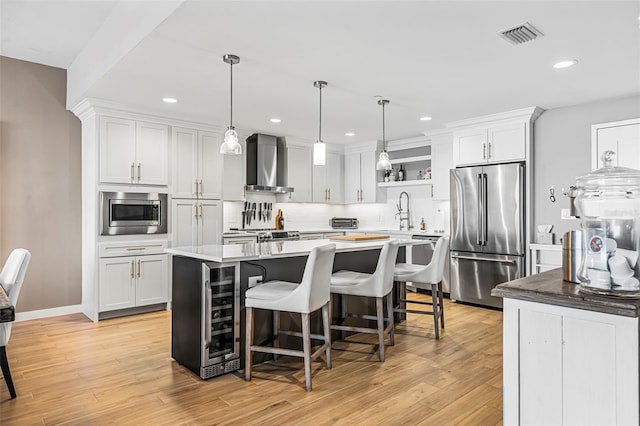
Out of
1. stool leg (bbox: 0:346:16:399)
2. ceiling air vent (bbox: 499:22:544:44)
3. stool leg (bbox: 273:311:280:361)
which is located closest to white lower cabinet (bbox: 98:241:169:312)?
stool leg (bbox: 0:346:16:399)

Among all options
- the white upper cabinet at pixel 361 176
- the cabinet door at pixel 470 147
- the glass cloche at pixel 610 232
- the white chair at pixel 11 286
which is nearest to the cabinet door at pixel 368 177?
the white upper cabinet at pixel 361 176

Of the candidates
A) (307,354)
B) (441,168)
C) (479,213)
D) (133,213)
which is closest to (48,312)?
(133,213)

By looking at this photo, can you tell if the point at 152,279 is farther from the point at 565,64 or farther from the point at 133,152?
the point at 565,64

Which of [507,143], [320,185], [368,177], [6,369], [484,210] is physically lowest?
[6,369]

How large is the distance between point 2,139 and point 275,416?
4.12m

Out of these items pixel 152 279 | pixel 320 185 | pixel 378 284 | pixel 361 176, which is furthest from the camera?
pixel 361 176

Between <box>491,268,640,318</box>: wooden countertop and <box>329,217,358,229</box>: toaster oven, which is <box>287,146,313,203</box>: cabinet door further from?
<box>491,268,640,318</box>: wooden countertop

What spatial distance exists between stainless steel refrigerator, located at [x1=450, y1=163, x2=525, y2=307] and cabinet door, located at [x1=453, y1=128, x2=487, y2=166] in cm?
12

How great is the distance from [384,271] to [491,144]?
2791 millimetres

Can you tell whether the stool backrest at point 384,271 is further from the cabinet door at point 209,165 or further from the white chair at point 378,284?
the cabinet door at point 209,165

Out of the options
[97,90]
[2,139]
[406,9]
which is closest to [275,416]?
[406,9]

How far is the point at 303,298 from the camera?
2697 mm

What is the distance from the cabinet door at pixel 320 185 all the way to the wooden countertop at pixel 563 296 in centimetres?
529

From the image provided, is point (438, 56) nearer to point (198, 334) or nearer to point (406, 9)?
point (406, 9)
